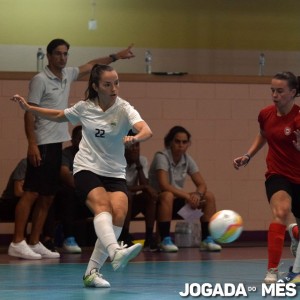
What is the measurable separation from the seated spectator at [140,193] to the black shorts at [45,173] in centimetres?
137

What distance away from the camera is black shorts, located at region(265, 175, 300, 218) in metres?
7.77

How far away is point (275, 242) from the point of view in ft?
25.2

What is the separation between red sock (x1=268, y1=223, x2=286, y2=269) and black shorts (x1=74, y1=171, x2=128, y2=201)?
49.0 inches

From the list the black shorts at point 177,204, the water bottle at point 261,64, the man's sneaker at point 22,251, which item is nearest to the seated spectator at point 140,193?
the black shorts at point 177,204

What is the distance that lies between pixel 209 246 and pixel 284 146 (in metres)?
4.45

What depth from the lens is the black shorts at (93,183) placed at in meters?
7.69

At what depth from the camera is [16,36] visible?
13719 mm

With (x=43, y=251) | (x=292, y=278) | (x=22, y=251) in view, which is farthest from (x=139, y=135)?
(x=43, y=251)

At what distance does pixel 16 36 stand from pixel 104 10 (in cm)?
138

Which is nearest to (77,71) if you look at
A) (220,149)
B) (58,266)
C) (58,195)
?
(58,195)

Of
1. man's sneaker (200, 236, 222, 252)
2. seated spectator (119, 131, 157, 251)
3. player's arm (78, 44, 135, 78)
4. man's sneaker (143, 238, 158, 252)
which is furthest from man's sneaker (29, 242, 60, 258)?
man's sneaker (200, 236, 222, 252)

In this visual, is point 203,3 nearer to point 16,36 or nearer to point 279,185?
point 16,36

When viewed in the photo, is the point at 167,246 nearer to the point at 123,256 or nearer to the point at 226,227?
the point at 226,227

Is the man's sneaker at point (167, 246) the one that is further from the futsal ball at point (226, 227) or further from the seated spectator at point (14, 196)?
the futsal ball at point (226, 227)
